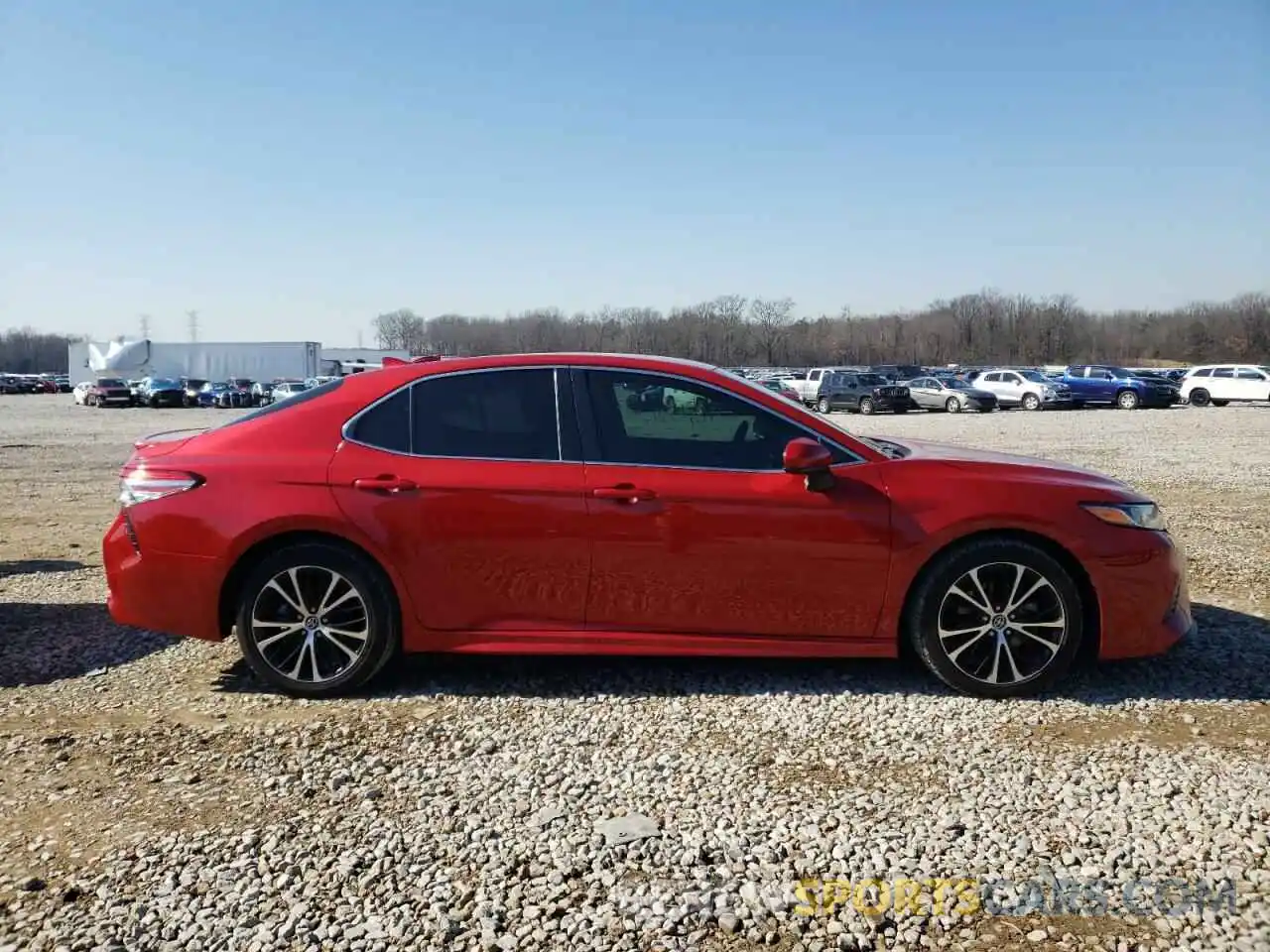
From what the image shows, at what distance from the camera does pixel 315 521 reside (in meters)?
4.38

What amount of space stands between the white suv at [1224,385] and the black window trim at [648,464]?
4038cm

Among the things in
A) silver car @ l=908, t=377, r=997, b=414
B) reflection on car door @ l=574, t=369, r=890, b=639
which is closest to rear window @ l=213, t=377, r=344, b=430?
reflection on car door @ l=574, t=369, r=890, b=639

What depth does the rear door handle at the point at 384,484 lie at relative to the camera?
4387 mm

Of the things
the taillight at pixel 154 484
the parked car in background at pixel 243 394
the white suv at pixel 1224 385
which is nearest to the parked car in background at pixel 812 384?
the white suv at pixel 1224 385

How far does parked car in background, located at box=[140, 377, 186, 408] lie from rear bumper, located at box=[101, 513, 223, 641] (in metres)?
50.4

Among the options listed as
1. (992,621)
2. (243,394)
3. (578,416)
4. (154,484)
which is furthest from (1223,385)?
(243,394)

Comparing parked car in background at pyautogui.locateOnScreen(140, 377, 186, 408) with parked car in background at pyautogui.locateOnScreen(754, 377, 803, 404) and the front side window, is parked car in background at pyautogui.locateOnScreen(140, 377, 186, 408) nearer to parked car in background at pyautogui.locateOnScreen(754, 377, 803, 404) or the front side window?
parked car in background at pyautogui.locateOnScreen(754, 377, 803, 404)

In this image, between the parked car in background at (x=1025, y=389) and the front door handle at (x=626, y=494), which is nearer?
the front door handle at (x=626, y=494)

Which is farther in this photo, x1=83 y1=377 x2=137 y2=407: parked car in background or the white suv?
x1=83 y1=377 x2=137 y2=407: parked car in background

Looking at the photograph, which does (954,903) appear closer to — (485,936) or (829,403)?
(485,936)

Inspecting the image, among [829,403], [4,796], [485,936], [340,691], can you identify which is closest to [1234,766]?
[485,936]

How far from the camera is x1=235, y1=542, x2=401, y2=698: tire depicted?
14.5ft

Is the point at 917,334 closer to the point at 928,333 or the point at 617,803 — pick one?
the point at 928,333

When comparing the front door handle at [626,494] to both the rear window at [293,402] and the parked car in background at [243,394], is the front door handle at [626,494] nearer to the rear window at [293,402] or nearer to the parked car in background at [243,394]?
the rear window at [293,402]
